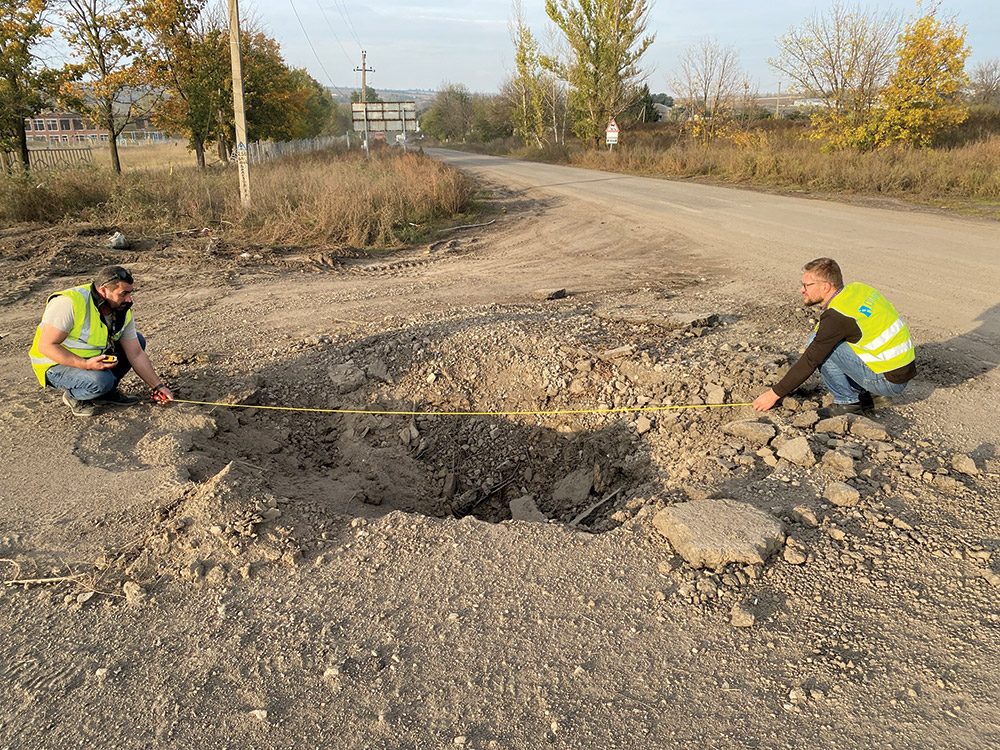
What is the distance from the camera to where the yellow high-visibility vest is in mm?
4488

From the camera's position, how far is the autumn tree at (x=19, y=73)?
17.2 metres

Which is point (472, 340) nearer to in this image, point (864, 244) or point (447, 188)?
point (864, 244)

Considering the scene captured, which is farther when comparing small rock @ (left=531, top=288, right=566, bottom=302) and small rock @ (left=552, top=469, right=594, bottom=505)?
small rock @ (left=531, top=288, right=566, bottom=302)

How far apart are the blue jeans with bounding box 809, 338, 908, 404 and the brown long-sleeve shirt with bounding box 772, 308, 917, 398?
5.5 inches

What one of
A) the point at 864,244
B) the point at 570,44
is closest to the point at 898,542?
the point at 864,244

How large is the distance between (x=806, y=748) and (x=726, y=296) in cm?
614

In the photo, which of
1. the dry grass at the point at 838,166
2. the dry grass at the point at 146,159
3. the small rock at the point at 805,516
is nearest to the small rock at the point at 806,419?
the small rock at the point at 805,516

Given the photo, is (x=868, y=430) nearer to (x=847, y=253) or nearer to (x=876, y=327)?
(x=876, y=327)

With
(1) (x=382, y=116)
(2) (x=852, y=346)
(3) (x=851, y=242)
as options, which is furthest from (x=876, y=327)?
(1) (x=382, y=116)

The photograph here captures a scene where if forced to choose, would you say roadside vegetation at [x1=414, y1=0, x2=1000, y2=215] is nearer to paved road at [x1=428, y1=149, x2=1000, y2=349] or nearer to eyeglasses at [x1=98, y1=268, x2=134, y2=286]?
paved road at [x1=428, y1=149, x2=1000, y2=349]

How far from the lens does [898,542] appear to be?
3166 mm

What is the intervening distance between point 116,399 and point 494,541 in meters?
3.46

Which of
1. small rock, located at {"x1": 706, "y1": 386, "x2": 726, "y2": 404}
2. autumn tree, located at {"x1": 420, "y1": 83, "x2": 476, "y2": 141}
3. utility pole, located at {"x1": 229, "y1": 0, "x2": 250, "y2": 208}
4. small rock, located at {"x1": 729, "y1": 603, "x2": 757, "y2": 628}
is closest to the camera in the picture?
small rock, located at {"x1": 729, "y1": 603, "x2": 757, "y2": 628}

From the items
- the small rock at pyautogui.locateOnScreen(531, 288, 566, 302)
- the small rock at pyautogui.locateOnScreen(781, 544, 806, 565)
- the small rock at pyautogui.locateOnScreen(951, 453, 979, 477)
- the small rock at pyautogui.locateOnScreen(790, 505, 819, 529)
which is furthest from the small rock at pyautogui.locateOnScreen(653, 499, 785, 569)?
the small rock at pyautogui.locateOnScreen(531, 288, 566, 302)
